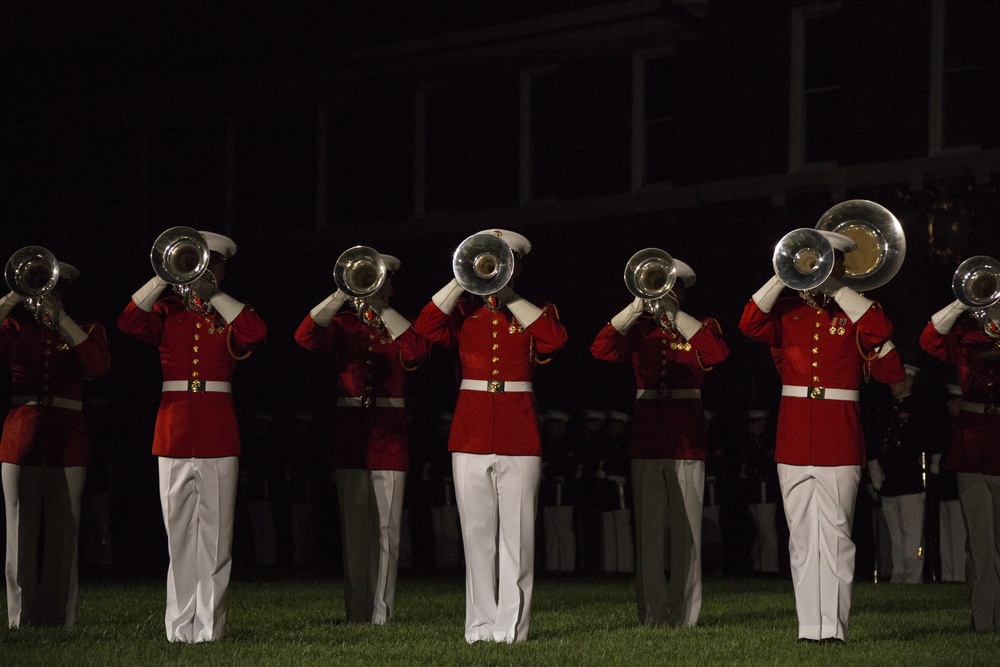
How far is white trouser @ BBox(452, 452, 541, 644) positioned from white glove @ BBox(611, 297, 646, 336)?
1023 millimetres

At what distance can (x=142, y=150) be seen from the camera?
2680cm

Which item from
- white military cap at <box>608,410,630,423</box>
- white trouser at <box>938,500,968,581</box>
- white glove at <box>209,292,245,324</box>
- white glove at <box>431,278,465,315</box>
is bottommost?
white trouser at <box>938,500,968,581</box>

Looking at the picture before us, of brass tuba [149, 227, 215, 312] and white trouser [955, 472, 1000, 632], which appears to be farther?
white trouser [955, 472, 1000, 632]

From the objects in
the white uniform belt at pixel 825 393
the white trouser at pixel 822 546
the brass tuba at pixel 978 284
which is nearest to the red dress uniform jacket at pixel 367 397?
the white uniform belt at pixel 825 393

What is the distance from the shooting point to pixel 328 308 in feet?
32.5

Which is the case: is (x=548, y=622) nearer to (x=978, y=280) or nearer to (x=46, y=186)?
(x=978, y=280)

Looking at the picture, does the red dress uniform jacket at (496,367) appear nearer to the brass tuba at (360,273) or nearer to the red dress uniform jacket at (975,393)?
the brass tuba at (360,273)

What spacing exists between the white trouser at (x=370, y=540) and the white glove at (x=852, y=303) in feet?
10.5

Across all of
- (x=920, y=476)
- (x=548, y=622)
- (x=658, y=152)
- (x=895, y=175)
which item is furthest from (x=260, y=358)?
(x=548, y=622)

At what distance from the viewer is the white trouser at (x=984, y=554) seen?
396 inches

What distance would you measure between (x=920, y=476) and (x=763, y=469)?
1725mm

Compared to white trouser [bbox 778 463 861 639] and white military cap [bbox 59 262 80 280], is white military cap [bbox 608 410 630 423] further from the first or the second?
white military cap [bbox 59 262 80 280]

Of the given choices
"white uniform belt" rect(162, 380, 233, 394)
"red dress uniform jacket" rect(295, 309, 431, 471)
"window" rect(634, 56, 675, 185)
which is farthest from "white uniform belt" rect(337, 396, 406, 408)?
"window" rect(634, 56, 675, 185)

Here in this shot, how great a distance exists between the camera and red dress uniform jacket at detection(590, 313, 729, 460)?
1038 centimetres
